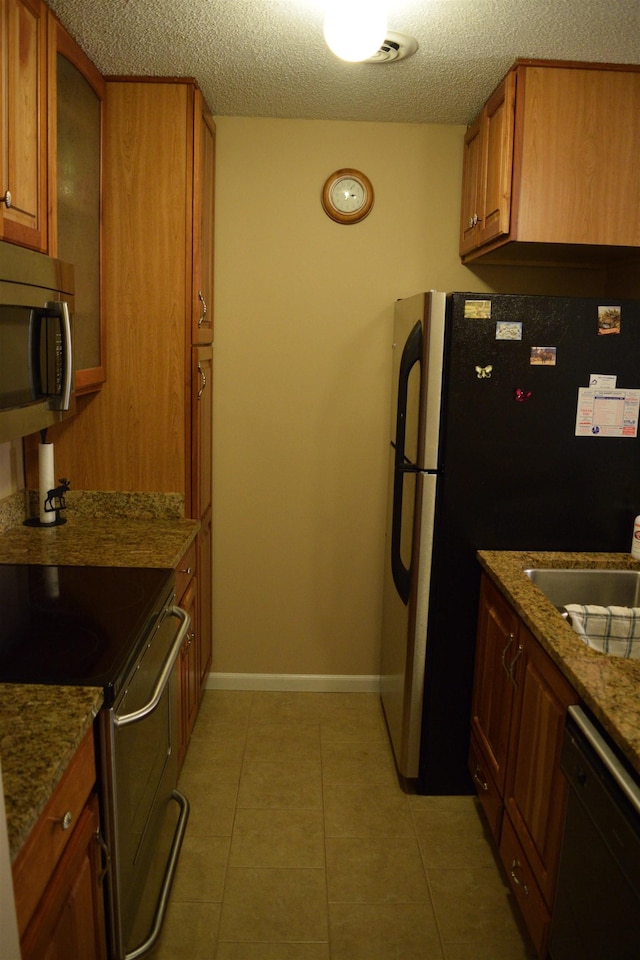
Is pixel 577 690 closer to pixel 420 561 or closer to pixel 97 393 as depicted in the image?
pixel 420 561

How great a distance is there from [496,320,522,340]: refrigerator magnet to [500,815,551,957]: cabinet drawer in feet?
4.70

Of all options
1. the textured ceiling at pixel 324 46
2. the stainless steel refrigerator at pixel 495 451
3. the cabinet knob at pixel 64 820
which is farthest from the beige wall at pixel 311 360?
the cabinet knob at pixel 64 820

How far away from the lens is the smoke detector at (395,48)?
219cm

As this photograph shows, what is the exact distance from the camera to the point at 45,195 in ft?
6.53

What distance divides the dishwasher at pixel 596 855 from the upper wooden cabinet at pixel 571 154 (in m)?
1.51

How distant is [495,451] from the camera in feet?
8.21

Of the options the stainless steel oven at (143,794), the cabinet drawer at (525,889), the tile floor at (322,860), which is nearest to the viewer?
the stainless steel oven at (143,794)

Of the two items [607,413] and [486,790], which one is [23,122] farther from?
[486,790]

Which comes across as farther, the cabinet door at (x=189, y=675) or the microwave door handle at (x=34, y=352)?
the cabinet door at (x=189, y=675)

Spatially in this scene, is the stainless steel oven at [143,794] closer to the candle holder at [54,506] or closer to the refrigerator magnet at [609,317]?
the candle holder at [54,506]

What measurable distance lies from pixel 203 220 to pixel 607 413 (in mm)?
1581

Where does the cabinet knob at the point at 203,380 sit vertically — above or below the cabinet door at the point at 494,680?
above

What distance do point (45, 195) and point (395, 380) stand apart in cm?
152

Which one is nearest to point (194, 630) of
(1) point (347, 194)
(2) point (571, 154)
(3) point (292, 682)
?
(3) point (292, 682)
